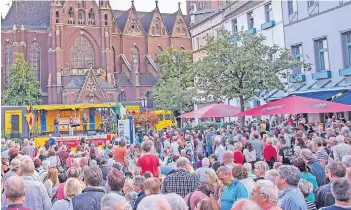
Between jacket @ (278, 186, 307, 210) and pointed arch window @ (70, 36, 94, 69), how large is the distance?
58.0 meters

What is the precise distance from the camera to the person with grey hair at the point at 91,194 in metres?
5.44

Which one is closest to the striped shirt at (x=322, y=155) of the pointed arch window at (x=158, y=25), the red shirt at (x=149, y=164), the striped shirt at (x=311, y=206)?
the red shirt at (x=149, y=164)

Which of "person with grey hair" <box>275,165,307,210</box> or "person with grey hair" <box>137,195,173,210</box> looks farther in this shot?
"person with grey hair" <box>275,165,307,210</box>

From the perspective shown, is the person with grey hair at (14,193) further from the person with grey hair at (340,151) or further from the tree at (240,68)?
the tree at (240,68)

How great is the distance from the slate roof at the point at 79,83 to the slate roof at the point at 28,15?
10.4m

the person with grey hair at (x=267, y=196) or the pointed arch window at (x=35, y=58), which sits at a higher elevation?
the pointed arch window at (x=35, y=58)

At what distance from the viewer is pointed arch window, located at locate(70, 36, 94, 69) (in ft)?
201

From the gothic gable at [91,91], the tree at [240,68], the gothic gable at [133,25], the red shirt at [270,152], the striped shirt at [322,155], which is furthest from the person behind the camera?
the gothic gable at [133,25]

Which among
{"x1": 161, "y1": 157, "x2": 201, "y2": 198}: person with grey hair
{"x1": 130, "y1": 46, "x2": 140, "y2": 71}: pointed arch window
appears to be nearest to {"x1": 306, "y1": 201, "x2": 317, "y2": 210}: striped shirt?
{"x1": 161, "y1": 157, "x2": 201, "y2": 198}: person with grey hair

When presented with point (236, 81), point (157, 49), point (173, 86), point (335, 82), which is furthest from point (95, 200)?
point (157, 49)

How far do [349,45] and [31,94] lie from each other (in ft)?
147

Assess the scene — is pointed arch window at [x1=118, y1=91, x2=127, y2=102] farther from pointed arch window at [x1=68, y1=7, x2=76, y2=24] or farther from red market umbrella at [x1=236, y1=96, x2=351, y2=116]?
red market umbrella at [x1=236, y1=96, x2=351, y2=116]

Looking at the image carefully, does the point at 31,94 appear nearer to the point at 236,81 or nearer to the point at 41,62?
the point at 41,62

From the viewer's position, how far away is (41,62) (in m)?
61.0
